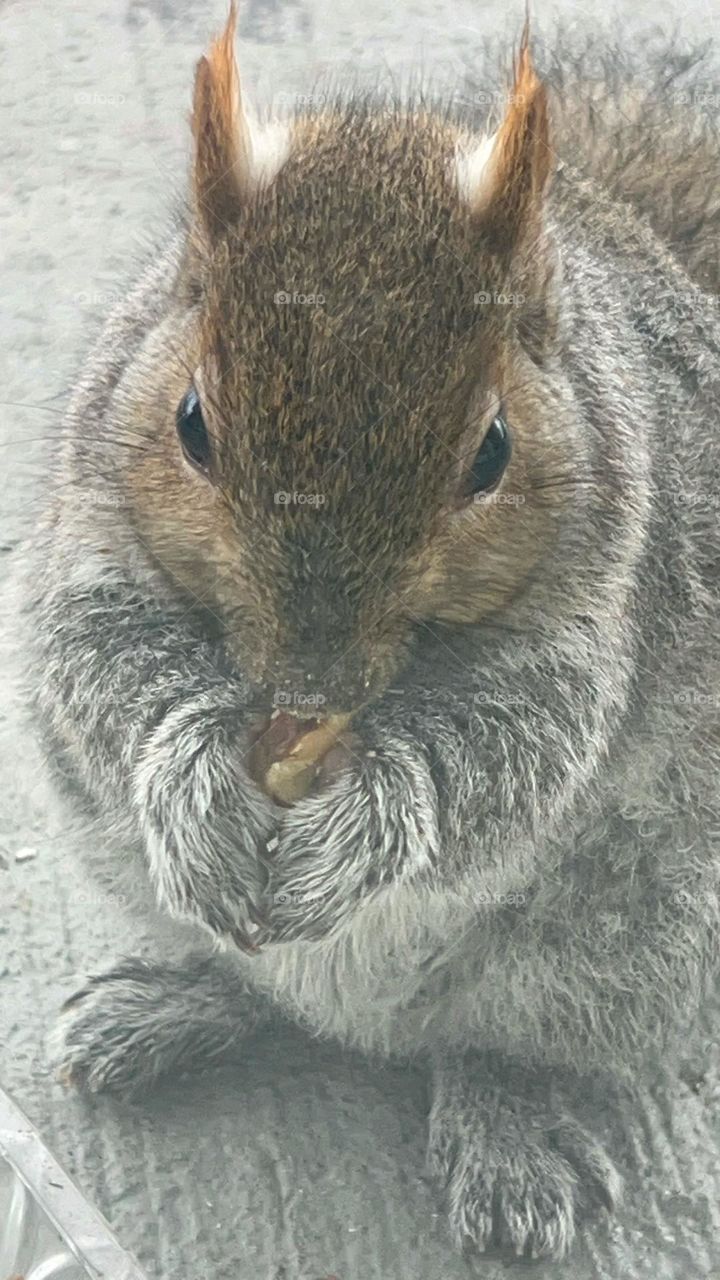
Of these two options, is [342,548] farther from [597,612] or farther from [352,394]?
[597,612]

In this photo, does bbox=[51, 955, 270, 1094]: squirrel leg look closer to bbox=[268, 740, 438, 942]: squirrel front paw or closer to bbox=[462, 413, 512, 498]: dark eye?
bbox=[268, 740, 438, 942]: squirrel front paw

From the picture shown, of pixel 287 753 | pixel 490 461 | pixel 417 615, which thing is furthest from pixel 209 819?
pixel 490 461

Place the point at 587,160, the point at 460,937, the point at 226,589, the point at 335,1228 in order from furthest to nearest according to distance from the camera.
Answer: the point at 587,160
the point at 335,1228
the point at 460,937
the point at 226,589

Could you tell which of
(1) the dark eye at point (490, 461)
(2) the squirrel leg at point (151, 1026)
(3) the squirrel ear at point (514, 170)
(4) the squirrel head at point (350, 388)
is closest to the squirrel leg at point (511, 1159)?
(2) the squirrel leg at point (151, 1026)

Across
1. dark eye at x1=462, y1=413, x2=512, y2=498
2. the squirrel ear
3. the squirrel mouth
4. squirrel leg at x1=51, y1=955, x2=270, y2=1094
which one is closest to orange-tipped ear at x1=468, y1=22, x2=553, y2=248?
the squirrel ear

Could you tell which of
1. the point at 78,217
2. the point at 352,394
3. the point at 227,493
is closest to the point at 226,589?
the point at 227,493

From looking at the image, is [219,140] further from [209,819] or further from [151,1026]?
[151,1026]
